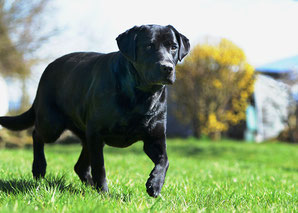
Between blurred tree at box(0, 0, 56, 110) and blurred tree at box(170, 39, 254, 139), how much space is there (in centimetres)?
689

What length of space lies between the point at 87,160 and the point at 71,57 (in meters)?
1.20

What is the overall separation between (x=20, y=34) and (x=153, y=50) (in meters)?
14.1

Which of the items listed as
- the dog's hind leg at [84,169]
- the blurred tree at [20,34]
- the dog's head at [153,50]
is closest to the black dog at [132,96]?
the dog's head at [153,50]

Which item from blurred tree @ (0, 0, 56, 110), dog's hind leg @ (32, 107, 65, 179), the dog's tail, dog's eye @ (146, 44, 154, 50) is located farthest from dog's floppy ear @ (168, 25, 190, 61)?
blurred tree @ (0, 0, 56, 110)

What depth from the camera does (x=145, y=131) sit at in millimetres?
3221

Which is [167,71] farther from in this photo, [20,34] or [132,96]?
[20,34]

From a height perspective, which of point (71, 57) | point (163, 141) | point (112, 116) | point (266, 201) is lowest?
point (266, 201)

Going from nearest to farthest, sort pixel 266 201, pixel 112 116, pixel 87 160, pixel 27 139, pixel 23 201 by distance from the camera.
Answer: pixel 23 201
pixel 112 116
pixel 266 201
pixel 87 160
pixel 27 139

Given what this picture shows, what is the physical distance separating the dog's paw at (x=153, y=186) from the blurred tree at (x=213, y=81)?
A: 14.6 m

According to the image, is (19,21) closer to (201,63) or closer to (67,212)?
(201,63)

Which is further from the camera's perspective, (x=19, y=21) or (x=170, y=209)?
(x=19, y=21)

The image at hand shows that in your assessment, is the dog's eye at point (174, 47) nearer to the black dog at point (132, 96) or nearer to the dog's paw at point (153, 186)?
the black dog at point (132, 96)

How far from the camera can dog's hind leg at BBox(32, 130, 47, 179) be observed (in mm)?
4047

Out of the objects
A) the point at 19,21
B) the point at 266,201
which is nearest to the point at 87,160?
the point at 266,201
